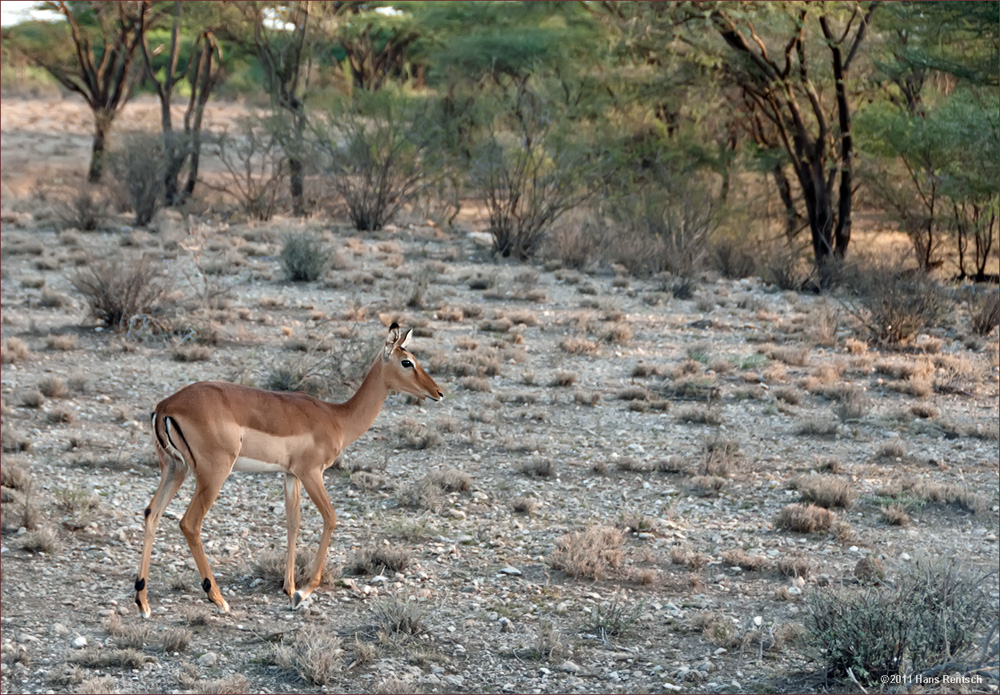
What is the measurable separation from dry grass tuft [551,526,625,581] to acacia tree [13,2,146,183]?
75.2 feet

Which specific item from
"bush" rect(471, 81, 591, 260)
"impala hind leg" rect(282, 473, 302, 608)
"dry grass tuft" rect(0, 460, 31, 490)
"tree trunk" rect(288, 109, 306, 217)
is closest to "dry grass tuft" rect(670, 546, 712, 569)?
"impala hind leg" rect(282, 473, 302, 608)

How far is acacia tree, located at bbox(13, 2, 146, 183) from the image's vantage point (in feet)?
92.5

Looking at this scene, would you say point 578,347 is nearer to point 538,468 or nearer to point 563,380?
point 563,380

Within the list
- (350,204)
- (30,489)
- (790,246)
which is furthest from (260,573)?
(790,246)

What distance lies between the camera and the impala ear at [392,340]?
574cm

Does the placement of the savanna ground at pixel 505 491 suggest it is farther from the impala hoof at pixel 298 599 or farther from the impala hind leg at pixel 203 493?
the impala hind leg at pixel 203 493

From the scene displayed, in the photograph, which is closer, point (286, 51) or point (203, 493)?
point (203, 493)

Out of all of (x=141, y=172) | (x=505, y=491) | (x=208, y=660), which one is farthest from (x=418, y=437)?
(x=141, y=172)

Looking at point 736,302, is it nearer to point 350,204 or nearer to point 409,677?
point 350,204

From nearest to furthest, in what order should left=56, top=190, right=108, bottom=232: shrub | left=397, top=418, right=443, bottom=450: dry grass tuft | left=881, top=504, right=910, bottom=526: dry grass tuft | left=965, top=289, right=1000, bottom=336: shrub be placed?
1. left=881, top=504, right=910, bottom=526: dry grass tuft
2. left=397, top=418, right=443, bottom=450: dry grass tuft
3. left=965, top=289, right=1000, bottom=336: shrub
4. left=56, top=190, right=108, bottom=232: shrub

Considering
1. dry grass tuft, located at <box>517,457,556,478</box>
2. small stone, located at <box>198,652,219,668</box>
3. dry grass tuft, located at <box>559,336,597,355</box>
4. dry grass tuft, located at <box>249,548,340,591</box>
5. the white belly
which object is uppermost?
the white belly

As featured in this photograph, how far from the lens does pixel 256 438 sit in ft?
18.2

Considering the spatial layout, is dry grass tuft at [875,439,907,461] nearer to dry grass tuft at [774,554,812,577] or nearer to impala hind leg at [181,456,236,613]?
dry grass tuft at [774,554,812,577]

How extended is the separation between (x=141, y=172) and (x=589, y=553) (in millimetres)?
17803
